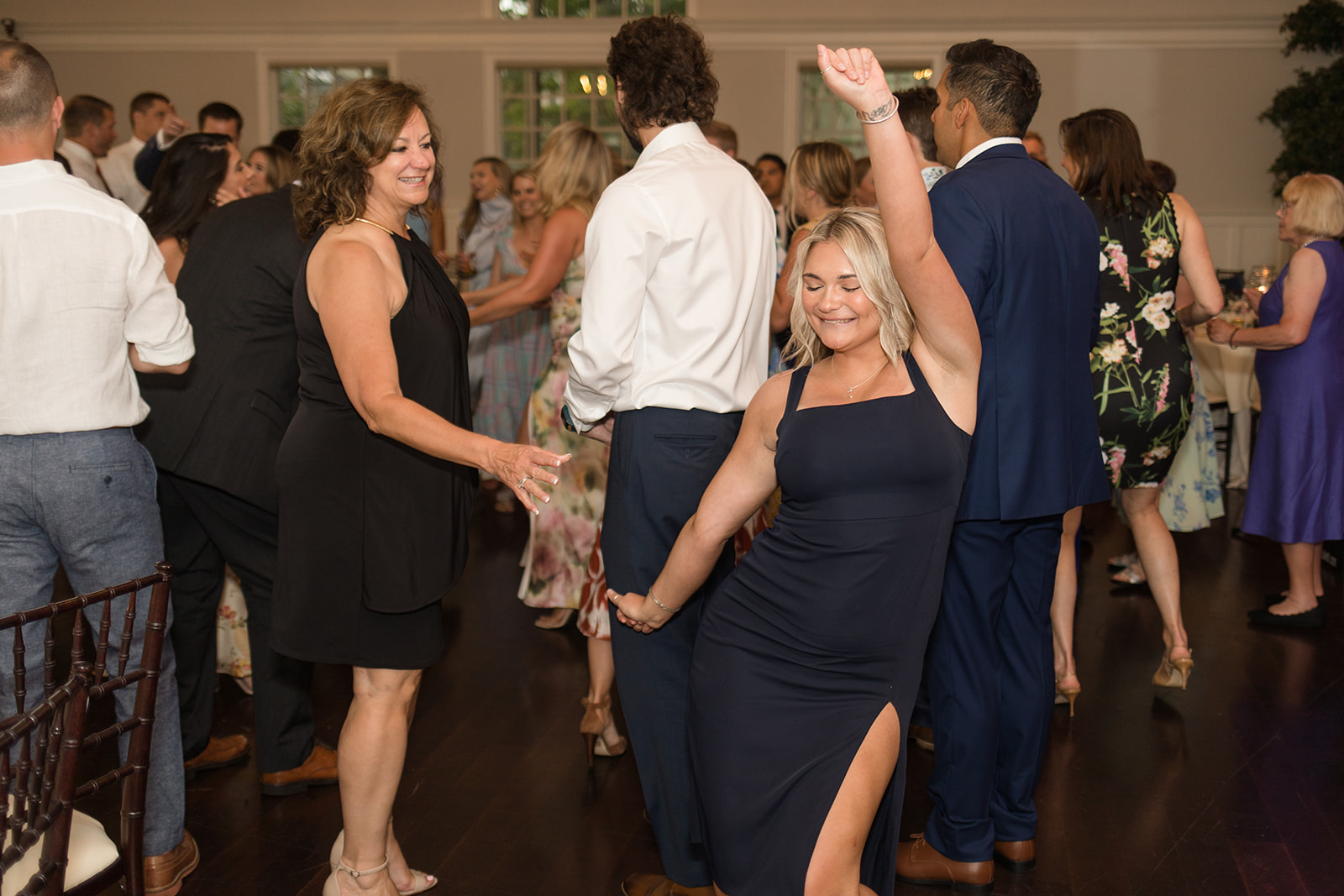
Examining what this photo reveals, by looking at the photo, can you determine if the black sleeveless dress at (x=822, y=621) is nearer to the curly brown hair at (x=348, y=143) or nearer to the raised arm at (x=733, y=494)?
the raised arm at (x=733, y=494)

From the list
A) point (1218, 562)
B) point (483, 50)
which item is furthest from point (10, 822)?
point (483, 50)

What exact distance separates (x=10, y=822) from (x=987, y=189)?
1.95 m

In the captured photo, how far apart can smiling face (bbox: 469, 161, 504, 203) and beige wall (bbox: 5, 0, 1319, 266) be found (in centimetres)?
421

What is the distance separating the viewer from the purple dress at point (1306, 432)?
4.28 metres

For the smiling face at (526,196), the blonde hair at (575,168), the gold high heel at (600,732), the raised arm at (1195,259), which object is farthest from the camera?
the smiling face at (526,196)

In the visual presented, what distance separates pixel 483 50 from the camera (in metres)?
10.5

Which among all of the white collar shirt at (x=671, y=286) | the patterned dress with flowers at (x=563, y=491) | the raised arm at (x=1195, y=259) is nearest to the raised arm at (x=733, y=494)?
the white collar shirt at (x=671, y=286)

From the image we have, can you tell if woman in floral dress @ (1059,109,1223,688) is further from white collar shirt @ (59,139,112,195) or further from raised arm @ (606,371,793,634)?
white collar shirt @ (59,139,112,195)

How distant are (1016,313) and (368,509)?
1.35 m

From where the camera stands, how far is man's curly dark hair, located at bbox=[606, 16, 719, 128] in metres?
2.33

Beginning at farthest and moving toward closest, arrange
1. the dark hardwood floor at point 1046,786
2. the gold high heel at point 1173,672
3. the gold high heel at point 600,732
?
the gold high heel at point 1173,672, the gold high heel at point 600,732, the dark hardwood floor at point 1046,786

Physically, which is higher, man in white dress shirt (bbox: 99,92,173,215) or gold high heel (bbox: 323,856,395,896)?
man in white dress shirt (bbox: 99,92,173,215)

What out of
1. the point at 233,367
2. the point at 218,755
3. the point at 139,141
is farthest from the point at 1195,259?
the point at 139,141

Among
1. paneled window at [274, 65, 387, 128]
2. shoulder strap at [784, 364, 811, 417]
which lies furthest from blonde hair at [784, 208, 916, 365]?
paneled window at [274, 65, 387, 128]
